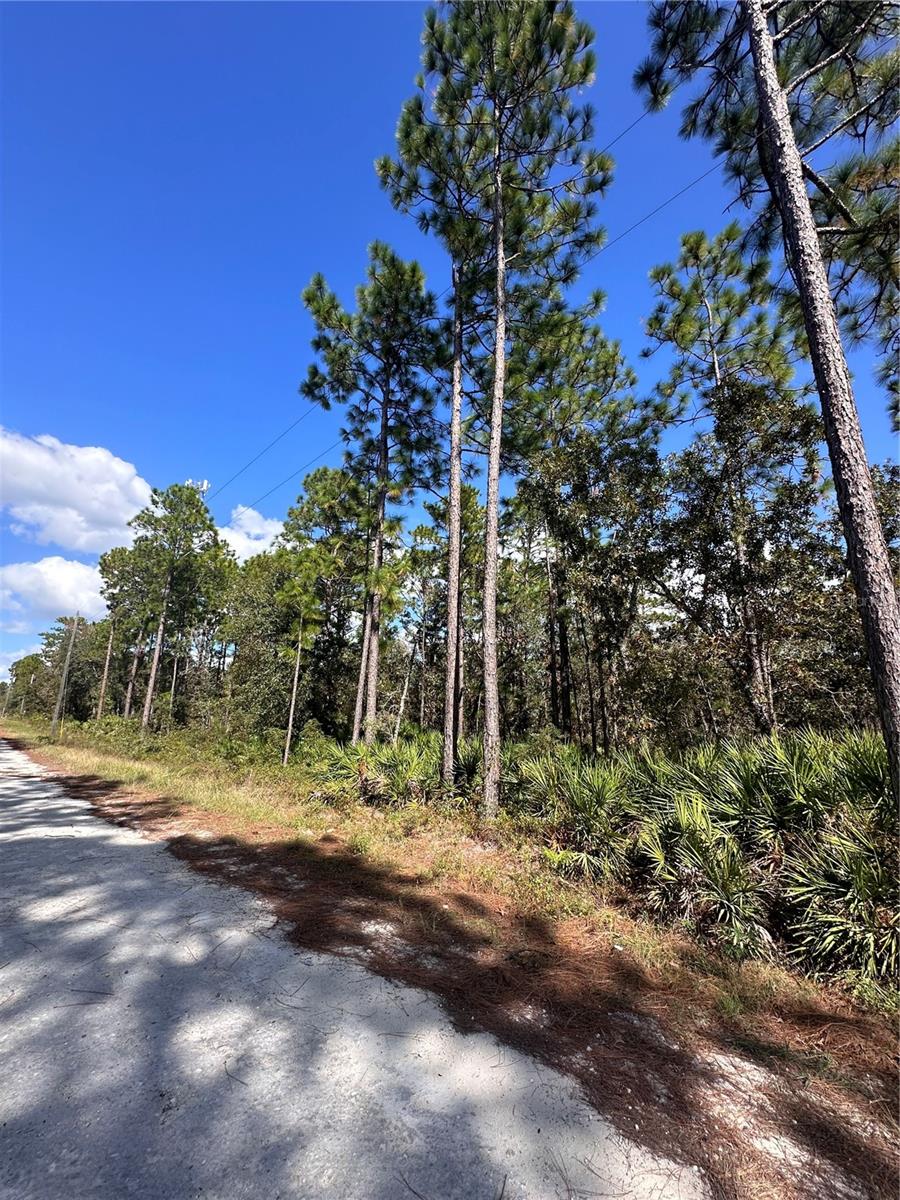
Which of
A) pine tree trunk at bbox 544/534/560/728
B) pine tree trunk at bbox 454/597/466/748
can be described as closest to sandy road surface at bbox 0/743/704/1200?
pine tree trunk at bbox 454/597/466/748

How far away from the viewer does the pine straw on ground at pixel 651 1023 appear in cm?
216

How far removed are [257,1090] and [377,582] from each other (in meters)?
11.6

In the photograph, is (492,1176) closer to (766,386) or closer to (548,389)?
(766,386)

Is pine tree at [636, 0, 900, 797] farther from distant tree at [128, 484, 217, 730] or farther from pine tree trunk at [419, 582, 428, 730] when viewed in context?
distant tree at [128, 484, 217, 730]

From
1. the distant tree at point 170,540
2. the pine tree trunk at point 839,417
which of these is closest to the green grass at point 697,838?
A: the pine tree trunk at point 839,417

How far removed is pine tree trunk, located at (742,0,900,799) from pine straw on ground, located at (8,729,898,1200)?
2129 mm

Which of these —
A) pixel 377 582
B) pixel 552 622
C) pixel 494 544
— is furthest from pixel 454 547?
pixel 552 622

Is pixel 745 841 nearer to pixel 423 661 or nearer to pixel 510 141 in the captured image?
pixel 510 141

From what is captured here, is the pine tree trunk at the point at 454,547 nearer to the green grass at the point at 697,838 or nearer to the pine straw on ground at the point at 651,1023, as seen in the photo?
the green grass at the point at 697,838

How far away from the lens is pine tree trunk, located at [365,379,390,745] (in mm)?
13023

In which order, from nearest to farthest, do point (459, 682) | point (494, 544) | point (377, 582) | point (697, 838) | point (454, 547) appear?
point (697, 838) < point (494, 544) < point (454, 547) < point (459, 682) < point (377, 582)

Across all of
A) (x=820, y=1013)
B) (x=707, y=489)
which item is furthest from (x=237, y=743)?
(x=820, y=1013)

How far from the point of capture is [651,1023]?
3.08 meters

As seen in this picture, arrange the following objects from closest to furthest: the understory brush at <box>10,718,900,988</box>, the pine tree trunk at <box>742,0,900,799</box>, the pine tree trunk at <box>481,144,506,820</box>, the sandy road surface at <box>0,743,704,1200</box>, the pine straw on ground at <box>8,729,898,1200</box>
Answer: the sandy road surface at <box>0,743,704,1200</box>, the pine straw on ground at <box>8,729,898,1200</box>, the understory brush at <box>10,718,900,988</box>, the pine tree trunk at <box>742,0,900,799</box>, the pine tree trunk at <box>481,144,506,820</box>
